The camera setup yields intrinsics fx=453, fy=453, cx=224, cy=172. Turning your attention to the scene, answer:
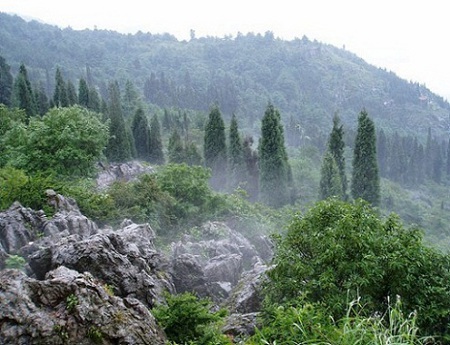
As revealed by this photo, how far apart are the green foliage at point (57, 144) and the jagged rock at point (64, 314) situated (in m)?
16.0

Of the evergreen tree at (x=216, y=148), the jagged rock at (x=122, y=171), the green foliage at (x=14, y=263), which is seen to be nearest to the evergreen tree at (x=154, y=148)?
the jagged rock at (x=122, y=171)

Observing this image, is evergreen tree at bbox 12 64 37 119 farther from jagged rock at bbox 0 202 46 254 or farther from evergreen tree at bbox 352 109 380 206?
jagged rock at bbox 0 202 46 254

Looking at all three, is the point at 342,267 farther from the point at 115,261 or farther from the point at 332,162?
the point at 332,162

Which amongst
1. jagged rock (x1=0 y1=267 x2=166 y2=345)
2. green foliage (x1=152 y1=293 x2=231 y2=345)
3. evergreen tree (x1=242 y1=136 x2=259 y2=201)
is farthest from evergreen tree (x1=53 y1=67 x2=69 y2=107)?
jagged rock (x1=0 y1=267 x2=166 y2=345)

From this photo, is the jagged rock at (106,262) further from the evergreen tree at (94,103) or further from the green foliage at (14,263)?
the evergreen tree at (94,103)

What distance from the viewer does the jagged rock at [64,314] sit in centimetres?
686

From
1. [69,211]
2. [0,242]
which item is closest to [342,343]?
[0,242]

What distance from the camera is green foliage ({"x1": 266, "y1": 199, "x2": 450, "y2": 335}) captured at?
9.76m

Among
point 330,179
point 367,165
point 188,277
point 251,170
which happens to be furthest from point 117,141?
point 188,277

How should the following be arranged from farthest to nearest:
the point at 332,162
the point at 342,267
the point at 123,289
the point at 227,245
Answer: the point at 332,162 → the point at 227,245 → the point at 123,289 → the point at 342,267

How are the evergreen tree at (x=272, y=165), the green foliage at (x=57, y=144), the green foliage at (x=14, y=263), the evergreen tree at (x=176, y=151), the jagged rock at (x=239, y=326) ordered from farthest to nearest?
1. the evergreen tree at (x=176, y=151)
2. the evergreen tree at (x=272, y=165)
3. the green foliage at (x=57, y=144)
4. the green foliage at (x=14, y=263)
5. the jagged rock at (x=239, y=326)

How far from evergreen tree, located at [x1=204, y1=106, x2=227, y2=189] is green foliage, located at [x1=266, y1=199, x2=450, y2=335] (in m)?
38.5

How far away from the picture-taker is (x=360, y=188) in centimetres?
4309

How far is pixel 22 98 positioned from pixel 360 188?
1554 inches
